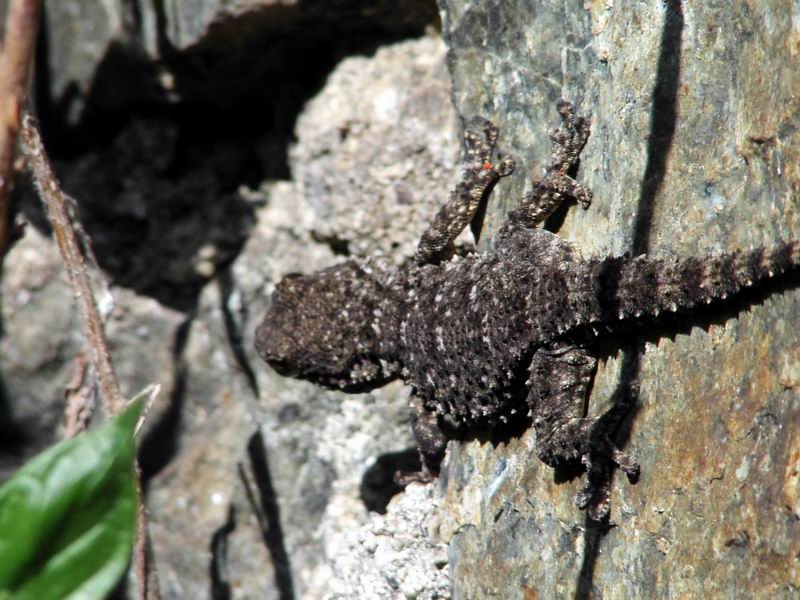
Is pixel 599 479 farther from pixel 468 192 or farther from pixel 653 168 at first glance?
pixel 468 192

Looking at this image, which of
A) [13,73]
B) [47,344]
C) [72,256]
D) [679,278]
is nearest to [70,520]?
[13,73]

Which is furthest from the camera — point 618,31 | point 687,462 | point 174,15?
point 174,15

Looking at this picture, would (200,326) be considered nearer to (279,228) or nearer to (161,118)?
(279,228)

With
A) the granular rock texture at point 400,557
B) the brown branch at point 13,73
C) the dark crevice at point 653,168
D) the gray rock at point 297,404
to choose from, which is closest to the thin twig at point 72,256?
the granular rock texture at point 400,557

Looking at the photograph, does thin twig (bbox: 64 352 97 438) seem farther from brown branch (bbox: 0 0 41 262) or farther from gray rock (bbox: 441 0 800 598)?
brown branch (bbox: 0 0 41 262)

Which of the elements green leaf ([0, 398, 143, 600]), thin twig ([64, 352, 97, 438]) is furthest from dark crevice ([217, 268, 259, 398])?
green leaf ([0, 398, 143, 600])

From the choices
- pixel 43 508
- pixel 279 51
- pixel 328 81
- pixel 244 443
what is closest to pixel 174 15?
pixel 279 51
